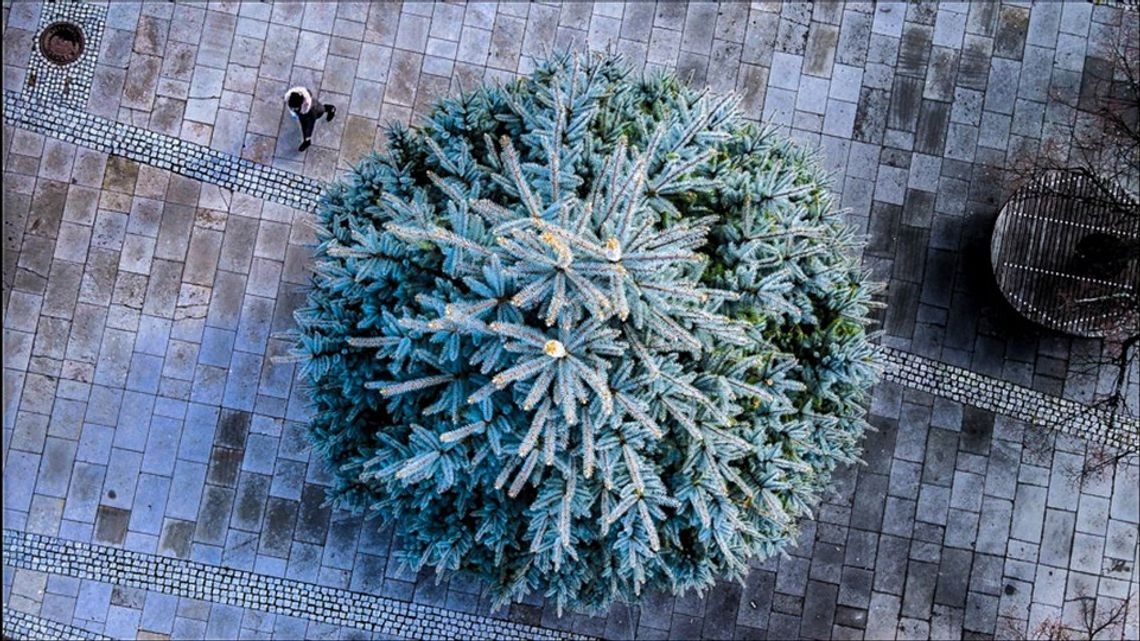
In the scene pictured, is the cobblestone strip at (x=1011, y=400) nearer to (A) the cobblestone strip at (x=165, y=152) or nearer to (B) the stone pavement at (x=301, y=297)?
(B) the stone pavement at (x=301, y=297)

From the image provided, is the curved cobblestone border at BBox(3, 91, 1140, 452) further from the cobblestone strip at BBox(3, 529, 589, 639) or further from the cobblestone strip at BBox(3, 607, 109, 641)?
the cobblestone strip at BBox(3, 607, 109, 641)

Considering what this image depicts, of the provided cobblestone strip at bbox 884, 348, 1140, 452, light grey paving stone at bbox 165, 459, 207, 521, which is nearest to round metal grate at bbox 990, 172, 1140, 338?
cobblestone strip at bbox 884, 348, 1140, 452

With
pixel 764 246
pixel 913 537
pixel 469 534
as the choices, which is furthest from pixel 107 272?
pixel 913 537

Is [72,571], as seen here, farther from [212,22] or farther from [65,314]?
[212,22]

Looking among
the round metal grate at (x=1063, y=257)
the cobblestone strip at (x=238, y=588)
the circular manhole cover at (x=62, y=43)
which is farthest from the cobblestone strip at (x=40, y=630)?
the round metal grate at (x=1063, y=257)

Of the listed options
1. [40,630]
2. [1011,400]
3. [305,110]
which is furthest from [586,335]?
[40,630]

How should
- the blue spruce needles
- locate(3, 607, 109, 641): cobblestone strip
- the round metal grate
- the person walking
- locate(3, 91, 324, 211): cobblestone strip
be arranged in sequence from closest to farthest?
the blue spruce needles → the person walking → the round metal grate → locate(3, 607, 109, 641): cobblestone strip → locate(3, 91, 324, 211): cobblestone strip

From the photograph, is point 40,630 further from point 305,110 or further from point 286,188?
point 305,110
